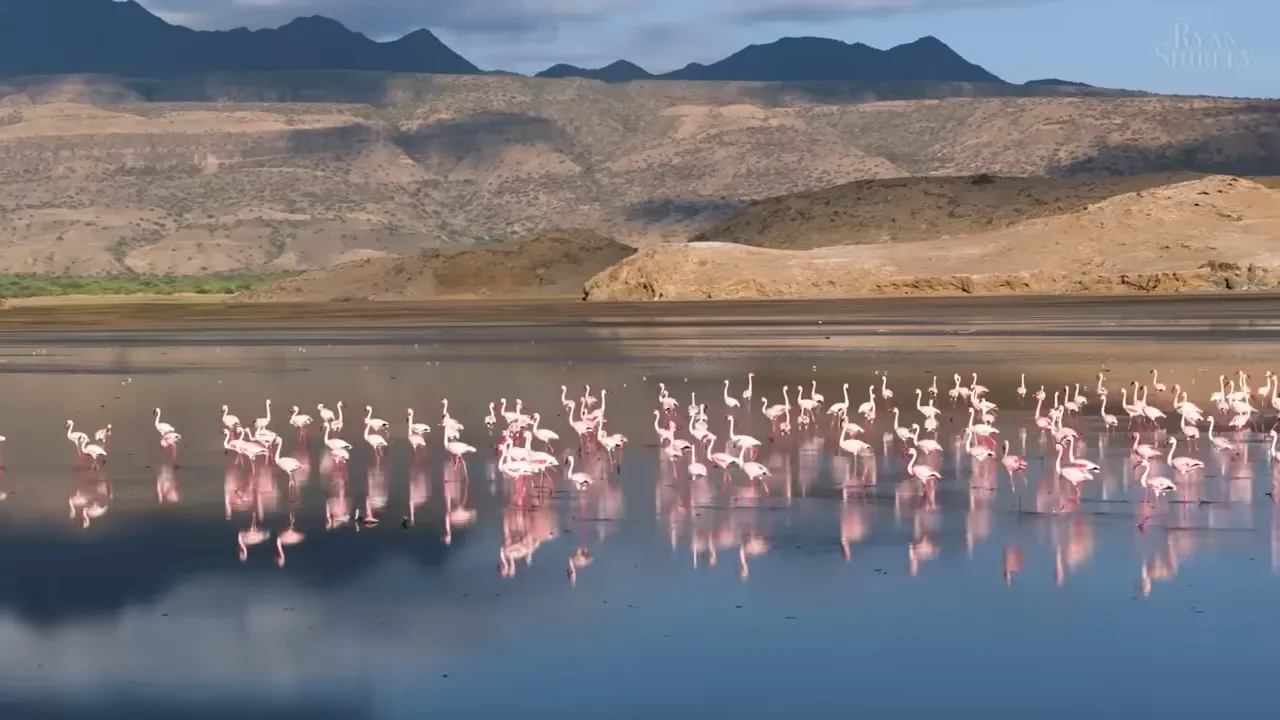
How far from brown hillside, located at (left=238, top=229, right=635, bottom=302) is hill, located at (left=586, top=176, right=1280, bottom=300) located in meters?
A: 12.0

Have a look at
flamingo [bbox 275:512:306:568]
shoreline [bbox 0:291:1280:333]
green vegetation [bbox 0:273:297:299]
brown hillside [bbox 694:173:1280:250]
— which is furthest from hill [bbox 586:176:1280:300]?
Result: flamingo [bbox 275:512:306:568]

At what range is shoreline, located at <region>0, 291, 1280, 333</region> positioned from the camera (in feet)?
205

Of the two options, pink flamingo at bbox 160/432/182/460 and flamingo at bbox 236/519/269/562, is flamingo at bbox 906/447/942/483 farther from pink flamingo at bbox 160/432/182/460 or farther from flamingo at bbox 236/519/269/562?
pink flamingo at bbox 160/432/182/460

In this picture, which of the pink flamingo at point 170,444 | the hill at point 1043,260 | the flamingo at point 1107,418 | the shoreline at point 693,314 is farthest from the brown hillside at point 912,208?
the pink flamingo at point 170,444

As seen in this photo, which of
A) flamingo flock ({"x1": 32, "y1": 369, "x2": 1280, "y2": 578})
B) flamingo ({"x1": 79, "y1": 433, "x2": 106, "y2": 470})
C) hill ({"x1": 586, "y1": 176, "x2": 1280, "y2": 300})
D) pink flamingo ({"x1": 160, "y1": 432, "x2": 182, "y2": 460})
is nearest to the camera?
flamingo flock ({"x1": 32, "y1": 369, "x2": 1280, "y2": 578})

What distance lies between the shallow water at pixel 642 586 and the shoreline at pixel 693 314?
35.4 m

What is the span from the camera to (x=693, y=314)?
7394cm

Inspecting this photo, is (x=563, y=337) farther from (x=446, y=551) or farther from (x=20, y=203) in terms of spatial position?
(x=20, y=203)

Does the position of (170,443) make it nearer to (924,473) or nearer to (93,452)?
(93,452)

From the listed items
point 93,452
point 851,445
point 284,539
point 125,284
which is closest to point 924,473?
point 851,445

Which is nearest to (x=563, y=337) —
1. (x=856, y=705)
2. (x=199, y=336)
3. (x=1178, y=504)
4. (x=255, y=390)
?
(x=199, y=336)

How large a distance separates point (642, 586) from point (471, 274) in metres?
96.4

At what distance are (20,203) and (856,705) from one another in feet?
646

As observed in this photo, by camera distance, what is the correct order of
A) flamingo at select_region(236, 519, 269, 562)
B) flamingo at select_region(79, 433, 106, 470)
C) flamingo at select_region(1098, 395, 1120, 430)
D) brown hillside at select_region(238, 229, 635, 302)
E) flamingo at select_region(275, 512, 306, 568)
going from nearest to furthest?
flamingo at select_region(275, 512, 306, 568), flamingo at select_region(236, 519, 269, 562), flamingo at select_region(79, 433, 106, 470), flamingo at select_region(1098, 395, 1120, 430), brown hillside at select_region(238, 229, 635, 302)
